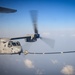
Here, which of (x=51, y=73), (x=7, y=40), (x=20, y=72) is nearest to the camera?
(x=7, y=40)

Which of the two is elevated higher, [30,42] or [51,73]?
[30,42]

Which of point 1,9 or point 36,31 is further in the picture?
point 36,31

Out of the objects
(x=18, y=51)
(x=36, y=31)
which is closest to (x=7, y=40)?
(x=18, y=51)

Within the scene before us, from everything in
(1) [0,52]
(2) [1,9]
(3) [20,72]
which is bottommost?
(3) [20,72]

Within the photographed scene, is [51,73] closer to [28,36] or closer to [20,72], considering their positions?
[20,72]

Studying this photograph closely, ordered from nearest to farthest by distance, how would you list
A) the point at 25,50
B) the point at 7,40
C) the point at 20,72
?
the point at 25,50 → the point at 7,40 → the point at 20,72

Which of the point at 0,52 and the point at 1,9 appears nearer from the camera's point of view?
the point at 1,9

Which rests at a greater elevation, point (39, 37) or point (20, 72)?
point (39, 37)

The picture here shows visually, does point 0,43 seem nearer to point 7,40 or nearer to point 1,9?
point 7,40

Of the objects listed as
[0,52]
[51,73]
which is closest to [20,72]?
[51,73]
